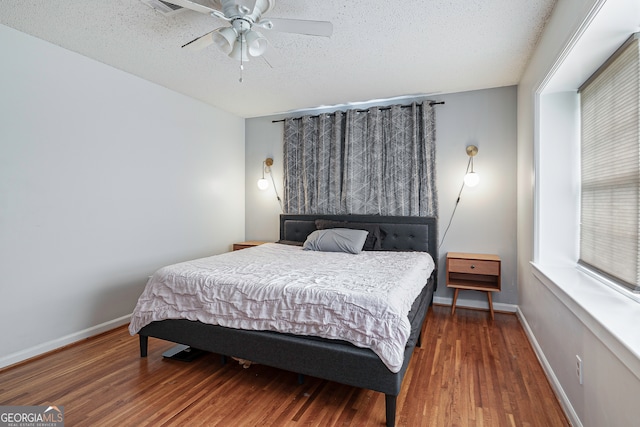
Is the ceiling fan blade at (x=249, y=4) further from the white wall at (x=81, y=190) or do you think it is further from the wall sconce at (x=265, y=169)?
the wall sconce at (x=265, y=169)

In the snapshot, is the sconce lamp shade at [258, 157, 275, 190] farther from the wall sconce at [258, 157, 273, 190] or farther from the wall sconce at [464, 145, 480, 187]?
the wall sconce at [464, 145, 480, 187]

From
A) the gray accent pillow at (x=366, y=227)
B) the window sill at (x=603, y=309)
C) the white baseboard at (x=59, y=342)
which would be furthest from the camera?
the gray accent pillow at (x=366, y=227)

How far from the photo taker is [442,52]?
8.90ft

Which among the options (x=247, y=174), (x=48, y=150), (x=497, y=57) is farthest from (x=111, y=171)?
(x=497, y=57)

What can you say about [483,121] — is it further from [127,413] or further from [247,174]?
[127,413]

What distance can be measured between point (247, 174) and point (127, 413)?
360cm

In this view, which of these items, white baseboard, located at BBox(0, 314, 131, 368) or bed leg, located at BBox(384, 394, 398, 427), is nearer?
Answer: bed leg, located at BBox(384, 394, 398, 427)

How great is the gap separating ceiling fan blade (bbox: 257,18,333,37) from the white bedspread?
1.60 metres

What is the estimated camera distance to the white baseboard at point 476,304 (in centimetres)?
353

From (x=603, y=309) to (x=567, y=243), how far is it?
112 centimetres

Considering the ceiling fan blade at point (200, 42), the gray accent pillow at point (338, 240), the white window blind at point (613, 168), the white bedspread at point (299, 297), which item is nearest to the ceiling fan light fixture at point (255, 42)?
the ceiling fan blade at point (200, 42)

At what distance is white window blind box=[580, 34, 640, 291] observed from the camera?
1635mm

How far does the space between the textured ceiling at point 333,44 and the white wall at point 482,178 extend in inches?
9.3

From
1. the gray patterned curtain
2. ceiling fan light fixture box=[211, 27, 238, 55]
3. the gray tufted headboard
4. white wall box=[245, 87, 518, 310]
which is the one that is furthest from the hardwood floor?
ceiling fan light fixture box=[211, 27, 238, 55]
